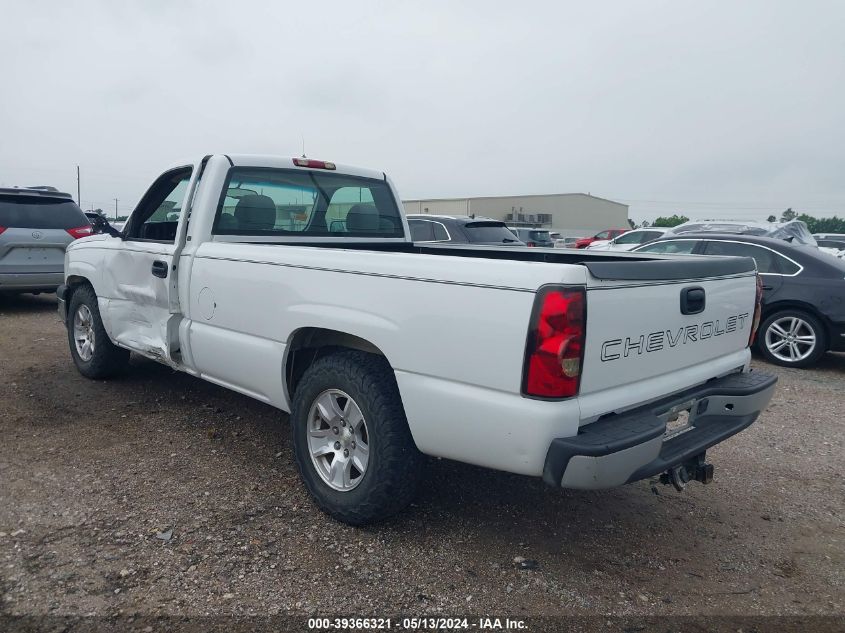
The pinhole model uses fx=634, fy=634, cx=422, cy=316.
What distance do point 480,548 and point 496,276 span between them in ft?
4.77

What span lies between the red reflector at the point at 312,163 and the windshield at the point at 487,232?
16.8ft

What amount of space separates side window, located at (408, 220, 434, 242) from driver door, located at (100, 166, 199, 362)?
544 cm

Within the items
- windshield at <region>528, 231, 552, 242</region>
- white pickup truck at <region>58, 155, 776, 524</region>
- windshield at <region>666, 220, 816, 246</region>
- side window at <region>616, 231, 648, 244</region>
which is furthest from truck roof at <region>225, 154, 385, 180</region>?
side window at <region>616, 231, 648, 244</region>

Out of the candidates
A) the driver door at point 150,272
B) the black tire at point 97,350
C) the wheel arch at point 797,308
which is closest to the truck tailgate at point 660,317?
the driver door at point 150,272

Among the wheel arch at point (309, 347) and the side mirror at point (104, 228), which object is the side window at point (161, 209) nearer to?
the side mirror at point (104, 228)

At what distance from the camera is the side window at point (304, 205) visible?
13.9 feet

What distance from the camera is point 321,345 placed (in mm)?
3400

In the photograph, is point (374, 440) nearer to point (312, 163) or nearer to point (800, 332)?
point (312, 163)

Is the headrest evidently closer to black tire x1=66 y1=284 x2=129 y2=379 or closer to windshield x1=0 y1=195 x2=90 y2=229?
black tire x1=66 y1=284 x2=129 y2=379

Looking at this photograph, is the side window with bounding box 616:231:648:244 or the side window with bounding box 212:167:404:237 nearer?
the side window with bounding box 212:167:404:237

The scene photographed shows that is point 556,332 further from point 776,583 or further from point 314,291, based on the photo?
point 776,583

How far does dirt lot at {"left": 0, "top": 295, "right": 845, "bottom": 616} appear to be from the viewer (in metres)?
2.72

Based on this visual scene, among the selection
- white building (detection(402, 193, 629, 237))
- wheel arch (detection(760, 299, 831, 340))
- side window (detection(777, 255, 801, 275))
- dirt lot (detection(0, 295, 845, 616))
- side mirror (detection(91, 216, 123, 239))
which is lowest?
dirt lot (detection(0, 295, 845, 616))

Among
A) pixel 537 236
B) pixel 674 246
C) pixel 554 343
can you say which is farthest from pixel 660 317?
pixel 537 236
